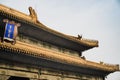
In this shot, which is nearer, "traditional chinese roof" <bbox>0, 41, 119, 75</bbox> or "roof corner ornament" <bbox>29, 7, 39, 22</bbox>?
"traditional chinese roof" <bbox>0, 41, 119, 75</bbox>

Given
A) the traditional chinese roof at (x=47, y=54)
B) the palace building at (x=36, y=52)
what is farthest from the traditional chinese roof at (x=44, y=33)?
the traditional chinese roof at (x=47, y=54)

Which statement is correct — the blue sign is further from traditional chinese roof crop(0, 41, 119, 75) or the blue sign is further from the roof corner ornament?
the roof corner ornament

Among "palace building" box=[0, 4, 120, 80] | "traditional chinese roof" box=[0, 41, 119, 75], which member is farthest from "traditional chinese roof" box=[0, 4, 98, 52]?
"traditional chinese roof" box=[0, 41, 119, 75]

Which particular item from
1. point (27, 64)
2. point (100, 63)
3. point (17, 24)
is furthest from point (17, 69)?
point (100, 63)

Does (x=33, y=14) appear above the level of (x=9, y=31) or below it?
above

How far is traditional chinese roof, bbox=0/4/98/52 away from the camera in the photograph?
1315cm

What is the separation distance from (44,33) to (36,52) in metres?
4.07

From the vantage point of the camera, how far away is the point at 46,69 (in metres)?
12.9

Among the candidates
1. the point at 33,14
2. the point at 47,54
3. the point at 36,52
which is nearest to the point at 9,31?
the point at 36,52

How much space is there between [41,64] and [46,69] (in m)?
0.65

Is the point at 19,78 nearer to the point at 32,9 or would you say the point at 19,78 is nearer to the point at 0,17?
the point at 0,17

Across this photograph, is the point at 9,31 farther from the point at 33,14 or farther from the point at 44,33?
the point at 33,14

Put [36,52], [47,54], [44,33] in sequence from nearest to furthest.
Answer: [36,52], [47,54], [44,33]

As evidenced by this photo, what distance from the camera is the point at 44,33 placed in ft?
50.4
